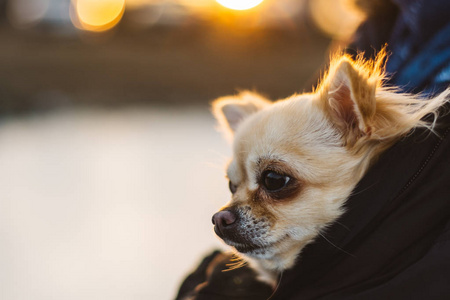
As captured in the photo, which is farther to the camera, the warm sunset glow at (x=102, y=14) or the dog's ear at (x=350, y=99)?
the warm sunset glow at (x=102, y=14)

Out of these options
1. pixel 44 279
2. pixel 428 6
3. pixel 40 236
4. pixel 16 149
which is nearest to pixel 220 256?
pixel 428 6

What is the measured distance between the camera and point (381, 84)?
3.98 feet

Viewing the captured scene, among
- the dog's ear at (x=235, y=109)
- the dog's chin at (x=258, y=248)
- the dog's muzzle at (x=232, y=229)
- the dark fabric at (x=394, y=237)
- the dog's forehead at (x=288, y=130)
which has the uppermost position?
the dog's ear at (x=235, y=109)

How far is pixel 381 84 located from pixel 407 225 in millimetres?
411

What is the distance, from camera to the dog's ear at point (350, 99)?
106cm

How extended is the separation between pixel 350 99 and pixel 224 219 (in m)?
0.44

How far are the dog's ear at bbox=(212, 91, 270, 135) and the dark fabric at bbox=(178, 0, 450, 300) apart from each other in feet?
2.21

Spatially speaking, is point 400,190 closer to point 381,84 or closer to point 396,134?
point 396,134

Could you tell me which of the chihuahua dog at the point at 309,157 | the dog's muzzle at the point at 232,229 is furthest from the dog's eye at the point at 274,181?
the dog's muzzle at the point at 232,229

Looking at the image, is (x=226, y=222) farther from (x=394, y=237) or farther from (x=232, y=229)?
(x=394, y=237)

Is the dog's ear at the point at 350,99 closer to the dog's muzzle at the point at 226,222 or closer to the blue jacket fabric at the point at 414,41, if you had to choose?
the blue jacket fabric at the point at 414,41

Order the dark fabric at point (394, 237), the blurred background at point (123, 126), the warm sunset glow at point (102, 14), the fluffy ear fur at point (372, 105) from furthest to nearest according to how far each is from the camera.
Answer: the warm sunset glow at point (102, 14), the blurred background at point (123, 126), the fluffy ear fur at point (372, 105), the dark fabric at point (394, 237)

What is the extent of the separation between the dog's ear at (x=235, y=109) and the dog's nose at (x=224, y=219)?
0.50 meters

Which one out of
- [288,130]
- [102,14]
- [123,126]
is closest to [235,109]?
[288,130]
